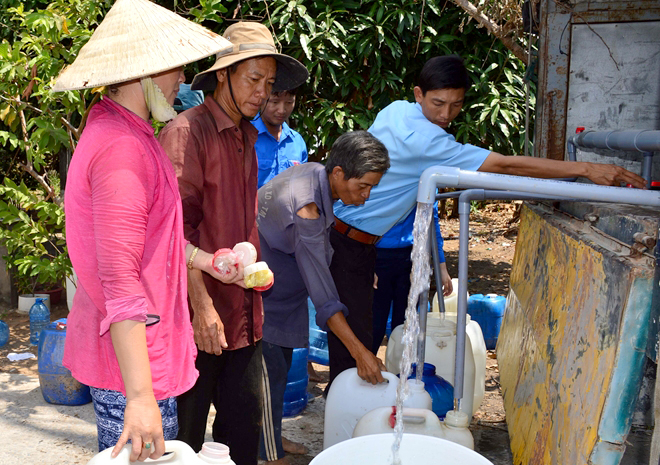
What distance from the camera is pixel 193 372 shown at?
1.83 meters

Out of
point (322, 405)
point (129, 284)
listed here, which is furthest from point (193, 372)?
point (322, 405)

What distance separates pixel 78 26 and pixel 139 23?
3406 mm

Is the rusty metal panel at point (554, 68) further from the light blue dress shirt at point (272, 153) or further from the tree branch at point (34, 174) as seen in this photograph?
the tree branch at point (34, 174)

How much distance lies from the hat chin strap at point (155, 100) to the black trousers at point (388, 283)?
2175mm

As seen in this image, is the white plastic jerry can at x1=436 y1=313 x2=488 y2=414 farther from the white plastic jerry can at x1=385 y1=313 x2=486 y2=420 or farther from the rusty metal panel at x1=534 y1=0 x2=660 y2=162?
the rusty metal panel at x1=534 y1=0 x2=660 y2=162

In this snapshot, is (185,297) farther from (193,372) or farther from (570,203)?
(570,203)

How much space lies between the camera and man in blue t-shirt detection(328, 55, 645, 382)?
2.88 metres

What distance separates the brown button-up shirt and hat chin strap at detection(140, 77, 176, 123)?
1.27 ft

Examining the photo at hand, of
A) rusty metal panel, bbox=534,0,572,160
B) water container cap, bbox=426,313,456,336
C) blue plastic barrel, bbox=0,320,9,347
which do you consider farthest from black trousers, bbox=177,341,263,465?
blue plastic barrel, bbox=0,320,9,347

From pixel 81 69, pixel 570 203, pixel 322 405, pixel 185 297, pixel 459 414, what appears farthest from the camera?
pixel 322 405

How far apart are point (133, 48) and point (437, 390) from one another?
1893 millimetres

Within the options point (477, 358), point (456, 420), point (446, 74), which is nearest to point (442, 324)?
point (477, 358)

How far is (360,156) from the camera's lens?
262cm

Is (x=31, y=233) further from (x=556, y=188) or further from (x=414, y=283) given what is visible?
(x=556, y=188)
